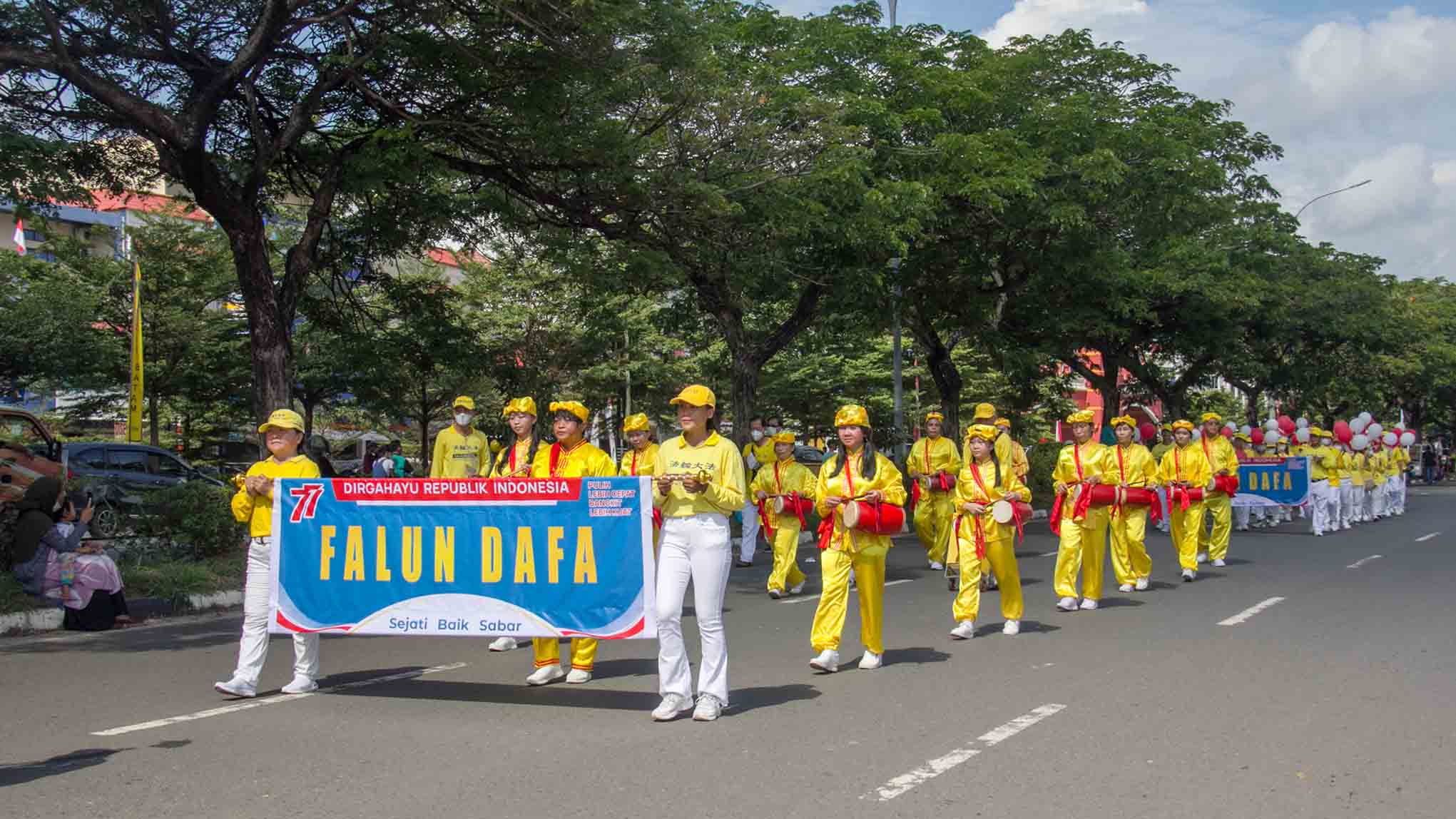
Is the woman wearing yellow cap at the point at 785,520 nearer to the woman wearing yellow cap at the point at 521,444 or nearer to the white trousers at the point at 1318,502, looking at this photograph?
the woman wearing yellow cap at the point at 521,444

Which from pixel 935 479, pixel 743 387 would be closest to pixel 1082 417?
pixel 935 479

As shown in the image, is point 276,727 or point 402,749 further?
point 276,727

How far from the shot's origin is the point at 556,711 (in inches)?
291

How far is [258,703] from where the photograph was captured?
7.71 m

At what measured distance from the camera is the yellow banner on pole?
26875 mm

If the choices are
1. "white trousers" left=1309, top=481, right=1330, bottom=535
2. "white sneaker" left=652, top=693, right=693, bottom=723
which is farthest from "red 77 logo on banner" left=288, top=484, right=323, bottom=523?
"white trousers" left=1309, top=481, right=1330, bottom=535

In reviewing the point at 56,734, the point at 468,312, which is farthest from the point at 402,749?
the point at 468,312

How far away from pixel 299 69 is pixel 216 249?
1735 centimetres

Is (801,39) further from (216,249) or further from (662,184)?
(216,249)

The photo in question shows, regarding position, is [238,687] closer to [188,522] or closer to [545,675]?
[545,675]

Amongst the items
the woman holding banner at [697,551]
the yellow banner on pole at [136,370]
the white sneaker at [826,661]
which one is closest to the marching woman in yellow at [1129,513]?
the white sneaker at [826,661]

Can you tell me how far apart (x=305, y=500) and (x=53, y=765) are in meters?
2.18

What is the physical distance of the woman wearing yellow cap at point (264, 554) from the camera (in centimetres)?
776

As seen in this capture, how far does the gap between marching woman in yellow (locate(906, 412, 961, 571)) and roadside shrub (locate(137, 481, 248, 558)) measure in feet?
24.9
